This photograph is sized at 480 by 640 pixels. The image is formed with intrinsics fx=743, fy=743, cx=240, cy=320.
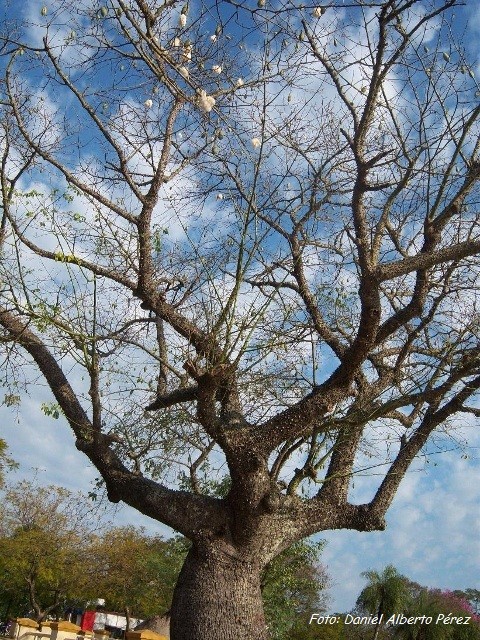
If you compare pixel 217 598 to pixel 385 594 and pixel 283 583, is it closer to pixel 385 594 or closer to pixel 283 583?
pixel 283 583

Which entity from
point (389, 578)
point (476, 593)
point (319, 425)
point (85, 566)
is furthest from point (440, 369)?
point (476, 593)

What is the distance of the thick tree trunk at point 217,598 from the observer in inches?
251

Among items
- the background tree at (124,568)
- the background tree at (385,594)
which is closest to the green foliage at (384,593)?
the background tree at (385,594)

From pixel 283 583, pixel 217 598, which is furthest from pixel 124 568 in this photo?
pixel 217 598

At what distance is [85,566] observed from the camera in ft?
99.6

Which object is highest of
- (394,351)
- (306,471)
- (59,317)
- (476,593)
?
(476,593)

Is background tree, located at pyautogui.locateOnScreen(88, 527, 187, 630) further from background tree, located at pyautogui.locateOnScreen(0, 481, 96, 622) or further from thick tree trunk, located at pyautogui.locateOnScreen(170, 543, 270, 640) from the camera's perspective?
thick tree trunk, located at pyautogui.locateOnScreen(170, 543, 270, 640)

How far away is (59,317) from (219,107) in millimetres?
2235

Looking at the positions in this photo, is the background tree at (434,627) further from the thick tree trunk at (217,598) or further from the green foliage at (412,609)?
the thick tree trunk at (217,598)

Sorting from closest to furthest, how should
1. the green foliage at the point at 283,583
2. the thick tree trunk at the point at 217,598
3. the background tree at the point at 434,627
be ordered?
the thick tree trunk at the point at 217,598 < the green foliage at the point at 283,583 < the background tree at the point at 434,627

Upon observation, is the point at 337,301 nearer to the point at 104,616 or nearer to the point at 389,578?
the point at 389,578

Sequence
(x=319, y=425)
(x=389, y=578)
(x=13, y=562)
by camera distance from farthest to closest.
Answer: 1. (x=13, y=562)
2. (x=389, y=578)
3. (x=319, y=425)

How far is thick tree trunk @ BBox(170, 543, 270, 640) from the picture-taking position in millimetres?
6387

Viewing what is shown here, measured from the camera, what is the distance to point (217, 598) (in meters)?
6.50
